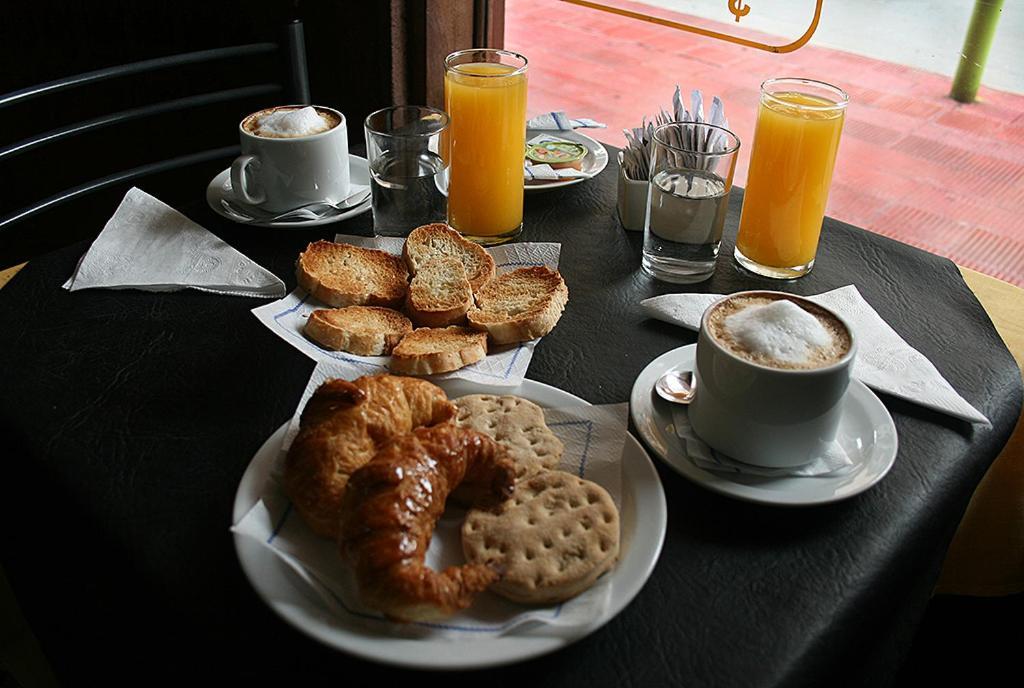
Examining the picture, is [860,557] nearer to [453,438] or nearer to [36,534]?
[453,438]

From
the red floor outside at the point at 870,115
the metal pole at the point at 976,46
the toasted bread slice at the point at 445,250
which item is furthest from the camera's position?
the red floor outside at the point at 870,115

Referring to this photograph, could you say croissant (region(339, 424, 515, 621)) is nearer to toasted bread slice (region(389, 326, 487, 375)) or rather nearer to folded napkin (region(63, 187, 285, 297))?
toasted bread slice (region(389, 326, 487, 375))

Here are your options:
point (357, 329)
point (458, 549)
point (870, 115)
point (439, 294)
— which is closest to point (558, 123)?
point (439, 294)

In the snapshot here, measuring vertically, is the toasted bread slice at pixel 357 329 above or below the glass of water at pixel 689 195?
below

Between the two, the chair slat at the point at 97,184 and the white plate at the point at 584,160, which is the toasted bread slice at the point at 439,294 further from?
the chair slat at the point at 97,184

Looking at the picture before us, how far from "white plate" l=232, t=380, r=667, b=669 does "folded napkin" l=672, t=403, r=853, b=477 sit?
0.18 feet

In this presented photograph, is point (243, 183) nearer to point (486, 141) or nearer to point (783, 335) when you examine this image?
point (486, 141)

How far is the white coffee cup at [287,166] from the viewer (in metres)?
1.16

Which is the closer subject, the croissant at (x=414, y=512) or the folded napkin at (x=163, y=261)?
the croissant at (x=414, y=512)

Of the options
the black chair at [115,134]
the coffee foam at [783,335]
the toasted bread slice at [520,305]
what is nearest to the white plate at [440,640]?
the coffee foam at [783,335]

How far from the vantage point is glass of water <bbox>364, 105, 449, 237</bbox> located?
1119 mm

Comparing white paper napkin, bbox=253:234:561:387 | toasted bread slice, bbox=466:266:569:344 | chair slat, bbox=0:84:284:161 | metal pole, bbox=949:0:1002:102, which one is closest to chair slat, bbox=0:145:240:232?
chair slat, bbox=0:84:284:161

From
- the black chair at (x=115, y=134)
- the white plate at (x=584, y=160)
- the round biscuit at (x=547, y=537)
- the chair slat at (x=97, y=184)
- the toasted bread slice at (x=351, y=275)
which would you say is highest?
the round biscuit at (x=547, y=537)

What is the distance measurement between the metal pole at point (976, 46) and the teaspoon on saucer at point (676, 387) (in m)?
1.16
